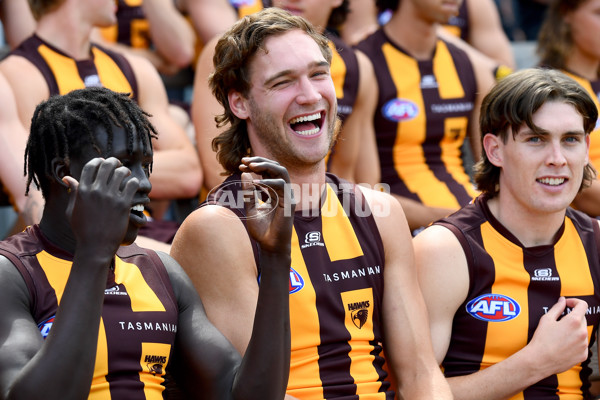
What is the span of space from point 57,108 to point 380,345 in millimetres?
1261

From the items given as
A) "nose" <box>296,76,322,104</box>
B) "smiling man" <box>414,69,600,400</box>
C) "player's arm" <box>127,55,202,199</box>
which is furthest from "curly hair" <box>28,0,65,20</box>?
"smiling man" <box>414,69,600,400</box>

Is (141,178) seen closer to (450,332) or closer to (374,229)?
(374,229)

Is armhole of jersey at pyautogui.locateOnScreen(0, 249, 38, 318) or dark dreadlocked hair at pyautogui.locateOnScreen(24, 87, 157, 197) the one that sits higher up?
dark dreadlocked hair at pyautogui.locateOnScreen(24, 87, 157, 197)

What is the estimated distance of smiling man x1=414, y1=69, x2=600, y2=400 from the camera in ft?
9.87

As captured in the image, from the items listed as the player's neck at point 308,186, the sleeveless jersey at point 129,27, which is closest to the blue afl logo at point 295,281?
the player's neck at point 308,186

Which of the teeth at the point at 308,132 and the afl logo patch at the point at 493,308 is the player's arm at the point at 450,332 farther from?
the teeth at the point at 308,132

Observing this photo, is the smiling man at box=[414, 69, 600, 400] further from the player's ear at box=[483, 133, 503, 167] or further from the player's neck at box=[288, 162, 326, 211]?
the player's neck at box=[288, 162, 326, 211]

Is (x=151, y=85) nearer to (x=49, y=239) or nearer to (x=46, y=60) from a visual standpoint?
(x=46, y=60)

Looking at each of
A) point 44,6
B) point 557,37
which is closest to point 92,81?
point 44,6

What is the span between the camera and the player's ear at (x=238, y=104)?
305cm

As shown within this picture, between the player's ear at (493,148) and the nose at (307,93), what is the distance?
774 mm

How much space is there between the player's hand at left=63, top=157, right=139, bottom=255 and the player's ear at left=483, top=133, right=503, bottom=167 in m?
1.68

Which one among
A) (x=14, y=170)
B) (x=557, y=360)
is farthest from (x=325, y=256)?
(x=14, y=170)

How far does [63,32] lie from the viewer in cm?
425
